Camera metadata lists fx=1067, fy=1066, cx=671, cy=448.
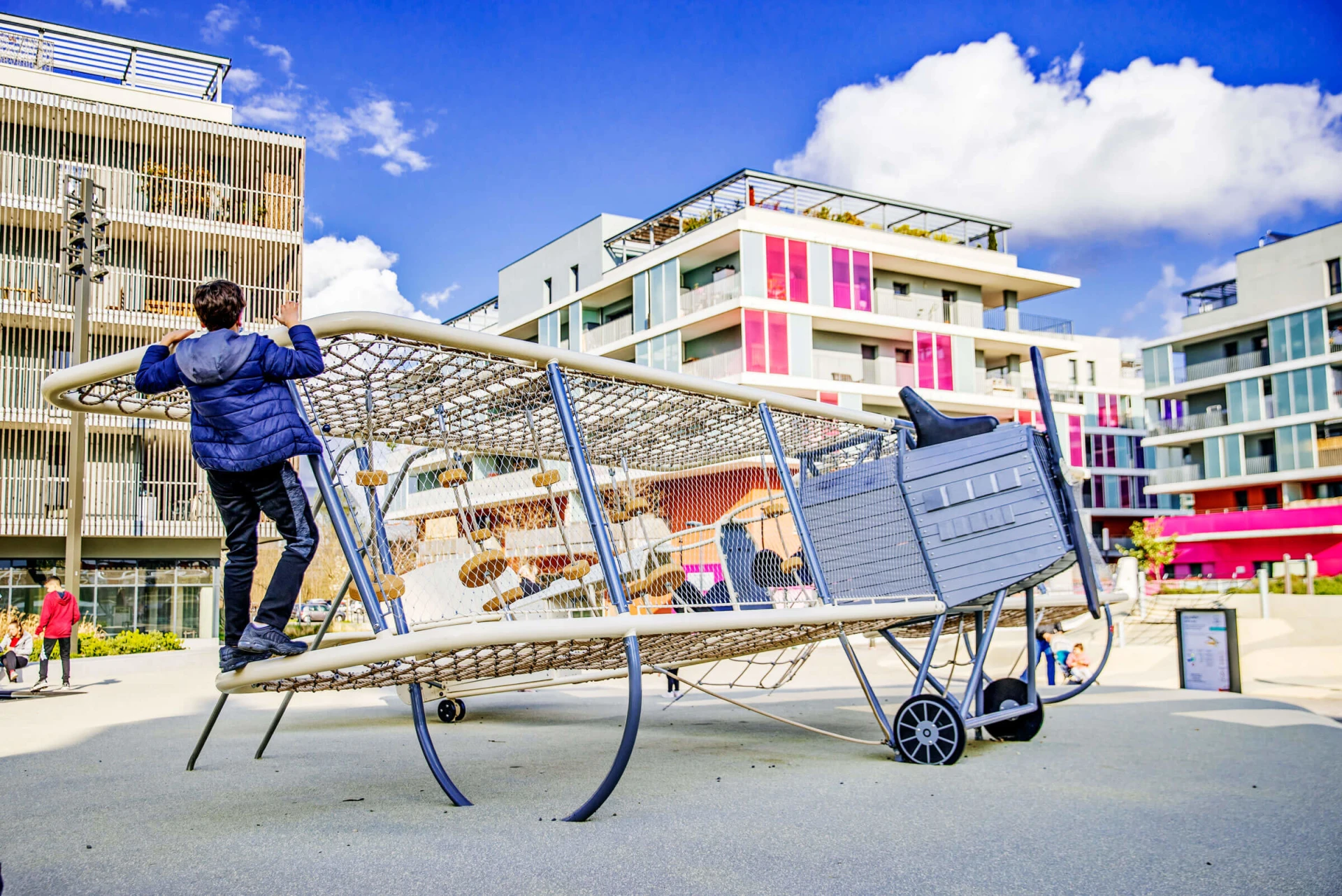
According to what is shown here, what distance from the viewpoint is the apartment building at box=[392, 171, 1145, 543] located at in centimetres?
4069

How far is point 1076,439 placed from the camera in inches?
2559

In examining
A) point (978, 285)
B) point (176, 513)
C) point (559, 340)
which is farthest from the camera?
point (559, 340)

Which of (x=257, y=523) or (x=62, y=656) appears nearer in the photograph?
(x=257, y=523)

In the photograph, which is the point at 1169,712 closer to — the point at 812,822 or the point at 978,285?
the point at 812,822

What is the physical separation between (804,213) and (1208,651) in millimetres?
31587

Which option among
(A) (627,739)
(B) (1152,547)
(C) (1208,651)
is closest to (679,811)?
(A) (627,739)

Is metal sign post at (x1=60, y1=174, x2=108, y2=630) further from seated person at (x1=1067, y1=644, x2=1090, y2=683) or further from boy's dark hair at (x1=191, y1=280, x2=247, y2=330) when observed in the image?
seated person at (x1=1067, y1=644, x2=1090, y2=683)

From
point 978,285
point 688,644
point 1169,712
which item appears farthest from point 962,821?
point 978,285

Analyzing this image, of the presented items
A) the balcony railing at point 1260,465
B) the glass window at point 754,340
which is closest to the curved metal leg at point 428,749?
the glass window at point 754,340

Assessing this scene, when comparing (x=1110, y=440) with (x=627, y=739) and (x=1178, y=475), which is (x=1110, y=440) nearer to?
(x=1178, y=475)

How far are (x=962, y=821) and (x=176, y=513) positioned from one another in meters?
30.3

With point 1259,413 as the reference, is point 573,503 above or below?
below

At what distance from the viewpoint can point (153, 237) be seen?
32.6m

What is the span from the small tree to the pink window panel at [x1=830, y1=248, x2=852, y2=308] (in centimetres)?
2161
